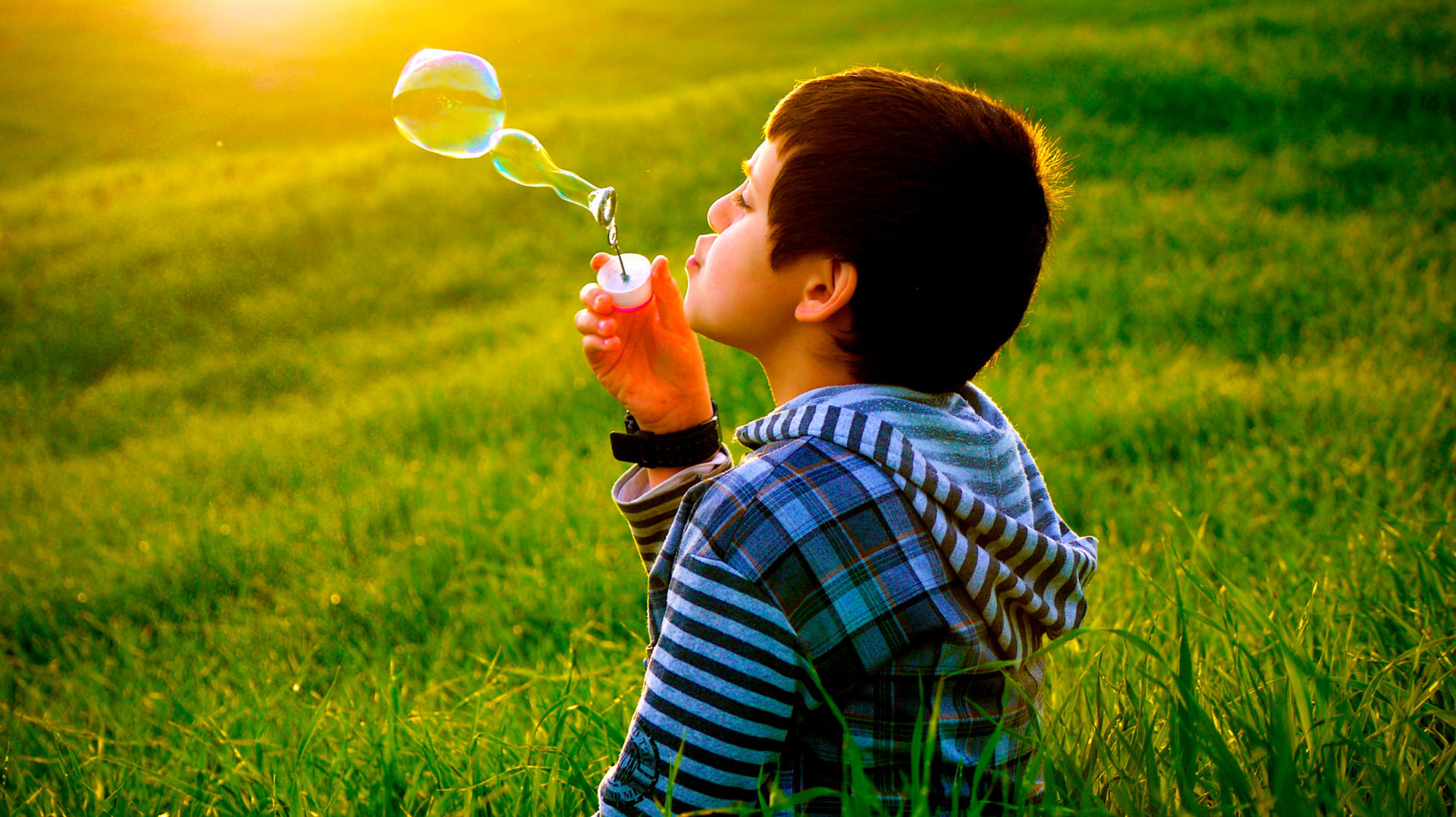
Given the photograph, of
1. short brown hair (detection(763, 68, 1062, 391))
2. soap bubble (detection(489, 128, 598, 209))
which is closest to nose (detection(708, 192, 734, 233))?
short brown hair (detection(763, 68, 1062, 391))

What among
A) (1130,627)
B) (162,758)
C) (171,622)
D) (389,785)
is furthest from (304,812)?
(171,622)

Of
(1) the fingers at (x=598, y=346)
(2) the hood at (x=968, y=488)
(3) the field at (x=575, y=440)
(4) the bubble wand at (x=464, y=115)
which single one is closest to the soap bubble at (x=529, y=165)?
(4) the bubble wand at (x=464, y=115)

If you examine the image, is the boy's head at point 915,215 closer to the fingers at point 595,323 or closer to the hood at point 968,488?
the hood at point 968,488

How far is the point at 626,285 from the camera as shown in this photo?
1635 millimetres

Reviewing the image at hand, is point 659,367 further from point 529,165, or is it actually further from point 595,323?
point 529,165

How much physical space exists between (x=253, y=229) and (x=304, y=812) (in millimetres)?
7185

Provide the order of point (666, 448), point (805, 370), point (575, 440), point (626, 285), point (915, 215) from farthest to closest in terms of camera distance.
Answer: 1. point (575, 440)
2. point (666, 448)
3. point (626, 285)
4. point (805, 370)
5. point (915, 215)

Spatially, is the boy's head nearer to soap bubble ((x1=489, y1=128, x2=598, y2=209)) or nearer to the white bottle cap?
the white bottle cap

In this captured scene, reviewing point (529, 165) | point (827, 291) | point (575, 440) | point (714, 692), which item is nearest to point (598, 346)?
point (827, 291)

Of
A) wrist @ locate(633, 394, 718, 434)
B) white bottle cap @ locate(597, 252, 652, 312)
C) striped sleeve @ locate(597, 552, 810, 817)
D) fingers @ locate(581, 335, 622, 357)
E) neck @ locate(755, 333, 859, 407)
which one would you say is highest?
white bottle cap @ locate(597, 252, 652, 312)

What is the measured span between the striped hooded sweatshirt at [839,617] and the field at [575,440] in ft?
0.59

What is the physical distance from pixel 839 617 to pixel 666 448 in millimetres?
610

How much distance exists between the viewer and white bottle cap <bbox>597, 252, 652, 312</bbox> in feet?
5.36

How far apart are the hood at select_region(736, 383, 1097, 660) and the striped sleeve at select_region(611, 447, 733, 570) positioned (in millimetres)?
295
